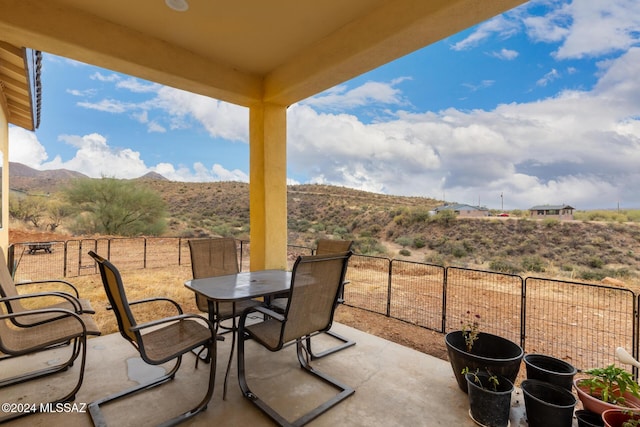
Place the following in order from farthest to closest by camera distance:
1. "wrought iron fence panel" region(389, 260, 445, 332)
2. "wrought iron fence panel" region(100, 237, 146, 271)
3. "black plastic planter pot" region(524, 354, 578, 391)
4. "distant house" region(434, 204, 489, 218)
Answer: "distant house" region(434, 204, 489, 218) → "wrought iron fence panel" region(100, 237, 146, 271) → "wrought iron fence panel" region(389, 260, 445, 332) → "black plastic planter pot" region(524, 354, 578, 391)

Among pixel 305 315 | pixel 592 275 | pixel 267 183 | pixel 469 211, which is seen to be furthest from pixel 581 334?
pixel 469 211

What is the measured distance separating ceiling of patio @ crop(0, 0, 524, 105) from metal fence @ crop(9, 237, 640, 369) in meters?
2.30

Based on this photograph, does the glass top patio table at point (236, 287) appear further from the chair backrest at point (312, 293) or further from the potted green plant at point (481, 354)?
the potted green plant at point (481, 354)

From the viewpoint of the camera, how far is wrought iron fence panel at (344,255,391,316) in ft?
15.4

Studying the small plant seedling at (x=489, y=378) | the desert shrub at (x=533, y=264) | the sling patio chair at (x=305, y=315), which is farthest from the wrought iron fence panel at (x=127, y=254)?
the desert shrub at (x=533, y=264)

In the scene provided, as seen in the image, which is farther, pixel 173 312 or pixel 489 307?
pixel 489 307

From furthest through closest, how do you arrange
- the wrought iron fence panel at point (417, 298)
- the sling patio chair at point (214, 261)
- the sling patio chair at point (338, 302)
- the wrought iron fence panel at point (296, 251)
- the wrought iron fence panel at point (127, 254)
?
1. the wrought iron fence panel at point (127, 254)
2. the wrought iron fence panel at point (296, 251)
3. the wrought iron fence panel at point (417, 298)
4. the sling patio chair at point (214, 261)
5. the sling patio chair at point (338, 302)

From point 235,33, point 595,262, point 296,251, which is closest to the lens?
point 235,33

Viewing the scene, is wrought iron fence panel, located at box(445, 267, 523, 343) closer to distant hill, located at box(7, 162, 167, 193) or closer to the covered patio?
the covered patio

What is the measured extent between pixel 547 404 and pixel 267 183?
338 cm

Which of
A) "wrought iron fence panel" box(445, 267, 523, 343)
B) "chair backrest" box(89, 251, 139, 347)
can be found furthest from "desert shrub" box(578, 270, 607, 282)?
"chair backrest" box(89, 251, 139, 347)

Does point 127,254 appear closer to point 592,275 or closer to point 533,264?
point 533,264

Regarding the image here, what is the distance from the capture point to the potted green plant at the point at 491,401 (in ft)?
5.81

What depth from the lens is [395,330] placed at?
3475 mm
